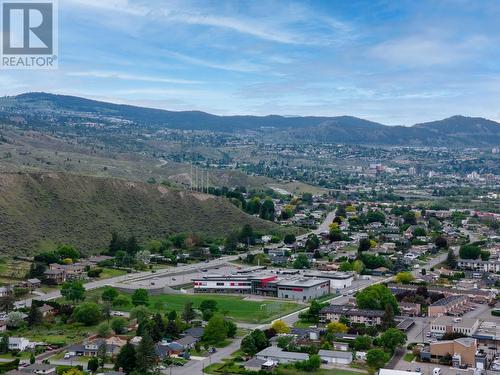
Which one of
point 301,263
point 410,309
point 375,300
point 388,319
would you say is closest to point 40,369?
point 388,319

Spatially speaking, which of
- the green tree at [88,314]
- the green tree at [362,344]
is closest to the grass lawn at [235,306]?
the green tree at [88,314]

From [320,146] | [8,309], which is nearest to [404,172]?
[320,146]

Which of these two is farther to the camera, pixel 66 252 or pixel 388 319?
pixel 66 252

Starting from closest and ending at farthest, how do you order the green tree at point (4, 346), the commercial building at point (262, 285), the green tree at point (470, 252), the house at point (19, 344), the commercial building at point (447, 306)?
the green tree at point (4, 346) → the house at point (19, 344) → the commercial building at point (447, 306) → the commercial building at point (262, 285) → the green tree at point (470, 252)

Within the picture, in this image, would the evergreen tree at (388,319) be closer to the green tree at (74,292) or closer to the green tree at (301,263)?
the green tree at (74,292)

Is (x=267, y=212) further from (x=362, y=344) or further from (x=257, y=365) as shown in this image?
(x=257, y=365)

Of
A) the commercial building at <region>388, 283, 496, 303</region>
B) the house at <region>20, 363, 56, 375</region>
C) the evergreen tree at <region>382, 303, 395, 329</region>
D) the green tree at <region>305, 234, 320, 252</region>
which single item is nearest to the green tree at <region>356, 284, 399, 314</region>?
the evergreen tree at <region>382, 303, 395, 329</region>

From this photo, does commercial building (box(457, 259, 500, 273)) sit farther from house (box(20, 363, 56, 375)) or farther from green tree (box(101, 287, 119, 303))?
house (box(20, 363, 56, 375))

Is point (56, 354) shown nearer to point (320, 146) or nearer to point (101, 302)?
point (101, 302)
